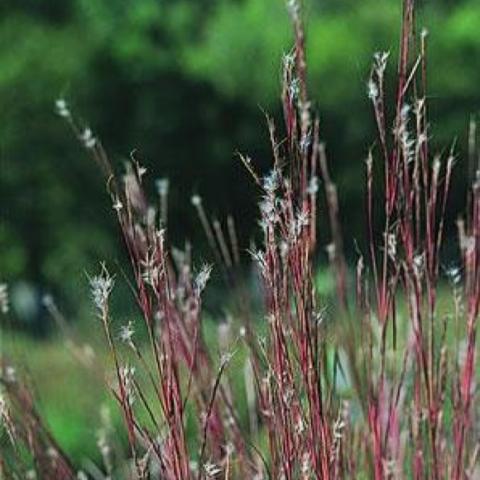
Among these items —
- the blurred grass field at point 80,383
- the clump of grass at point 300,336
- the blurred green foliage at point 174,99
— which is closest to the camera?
the clump of grass at point 300,336

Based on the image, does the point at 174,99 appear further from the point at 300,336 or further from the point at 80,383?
the point at 300,336

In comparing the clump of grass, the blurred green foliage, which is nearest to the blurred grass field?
the clump of grass

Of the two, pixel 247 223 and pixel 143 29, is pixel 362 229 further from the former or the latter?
pixel 143 29

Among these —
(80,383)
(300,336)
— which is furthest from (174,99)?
(300,336)

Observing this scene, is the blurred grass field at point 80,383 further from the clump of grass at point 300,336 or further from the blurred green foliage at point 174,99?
the blurred green foliage at point 174,99

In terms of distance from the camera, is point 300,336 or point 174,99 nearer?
point 300,336

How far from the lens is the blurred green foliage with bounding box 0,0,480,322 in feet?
41.6

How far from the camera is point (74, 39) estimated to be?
1330 centimetres

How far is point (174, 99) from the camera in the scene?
13297 mm

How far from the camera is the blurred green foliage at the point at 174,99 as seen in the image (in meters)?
12.7

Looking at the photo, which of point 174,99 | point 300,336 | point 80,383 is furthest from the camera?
point 174,99

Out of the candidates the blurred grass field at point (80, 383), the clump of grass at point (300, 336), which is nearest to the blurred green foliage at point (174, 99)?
the blurred grass field at point (80, 383)

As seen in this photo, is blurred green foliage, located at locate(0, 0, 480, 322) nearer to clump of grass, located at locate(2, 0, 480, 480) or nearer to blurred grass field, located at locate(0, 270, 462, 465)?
Result: blurred grass field, located at locate(0, 270, 462, 465)

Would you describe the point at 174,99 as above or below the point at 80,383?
above
